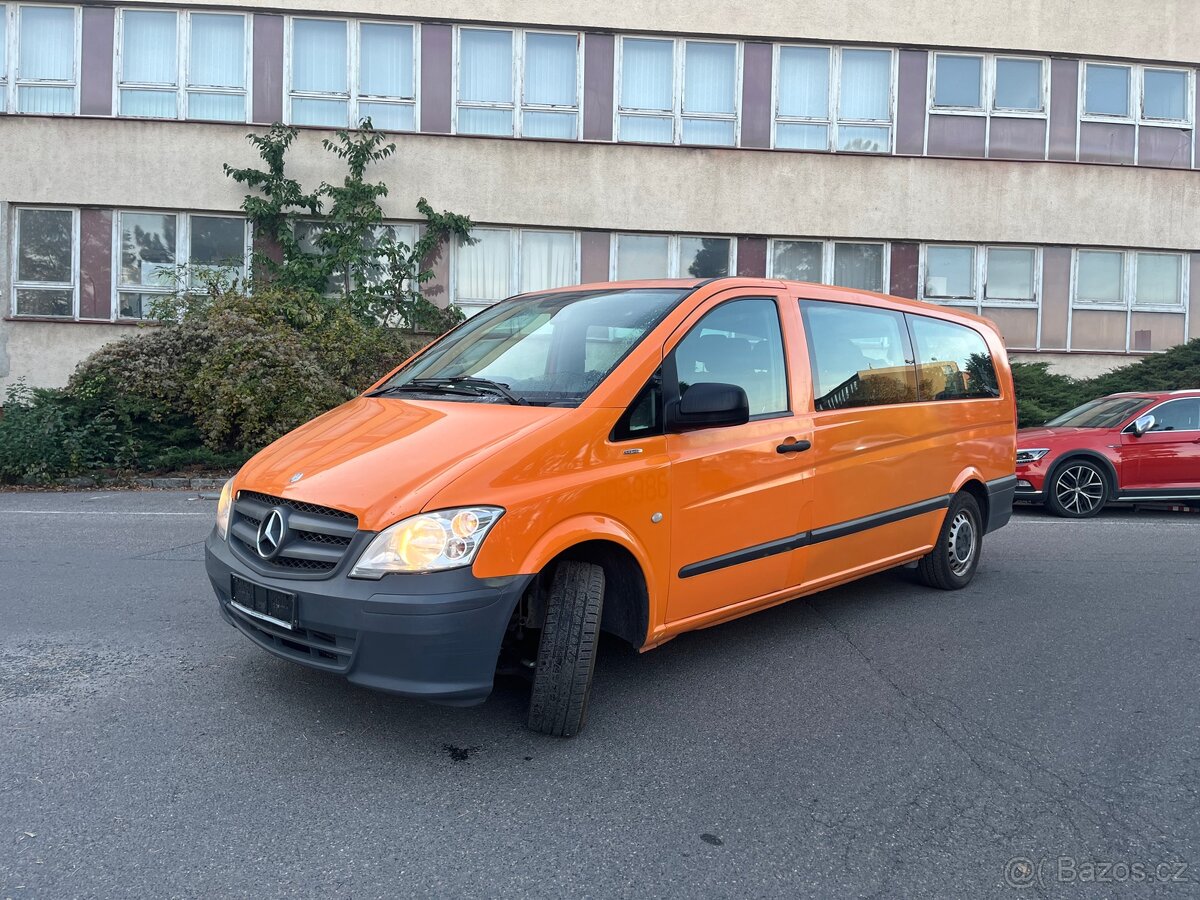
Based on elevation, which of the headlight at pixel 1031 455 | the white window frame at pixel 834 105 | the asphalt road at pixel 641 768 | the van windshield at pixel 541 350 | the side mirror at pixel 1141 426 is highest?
the white window frame at pixel 834 105

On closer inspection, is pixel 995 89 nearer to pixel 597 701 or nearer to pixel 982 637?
pixel 982 637

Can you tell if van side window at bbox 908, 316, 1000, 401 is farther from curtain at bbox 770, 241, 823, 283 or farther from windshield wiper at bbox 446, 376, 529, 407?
curtain at bbox 770, 241, 823, 283

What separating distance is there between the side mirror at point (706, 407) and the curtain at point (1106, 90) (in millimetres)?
17594

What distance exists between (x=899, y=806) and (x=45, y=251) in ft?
59.6

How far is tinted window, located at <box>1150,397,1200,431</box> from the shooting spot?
10703 mm

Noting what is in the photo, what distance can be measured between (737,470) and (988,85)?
1654 centimetres

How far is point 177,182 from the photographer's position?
17109mm

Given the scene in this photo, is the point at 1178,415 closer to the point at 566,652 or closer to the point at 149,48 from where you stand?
the point at 566,652

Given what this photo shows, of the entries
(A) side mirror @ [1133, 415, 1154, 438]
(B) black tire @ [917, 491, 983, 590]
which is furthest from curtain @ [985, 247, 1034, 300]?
(B) black tire @ [917, 491, 983, 590]

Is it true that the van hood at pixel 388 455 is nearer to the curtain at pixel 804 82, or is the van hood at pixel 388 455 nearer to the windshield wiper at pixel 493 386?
the windshield wiper at pixel 493 386

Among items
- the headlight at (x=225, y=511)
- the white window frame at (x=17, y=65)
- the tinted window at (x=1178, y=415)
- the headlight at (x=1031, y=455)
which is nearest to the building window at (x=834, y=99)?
the tinted window at (x=1178, y=415)

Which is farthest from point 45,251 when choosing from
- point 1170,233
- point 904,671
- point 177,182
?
point 1170,233

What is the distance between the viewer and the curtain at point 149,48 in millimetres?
17062

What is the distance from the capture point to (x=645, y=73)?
1770 cm
